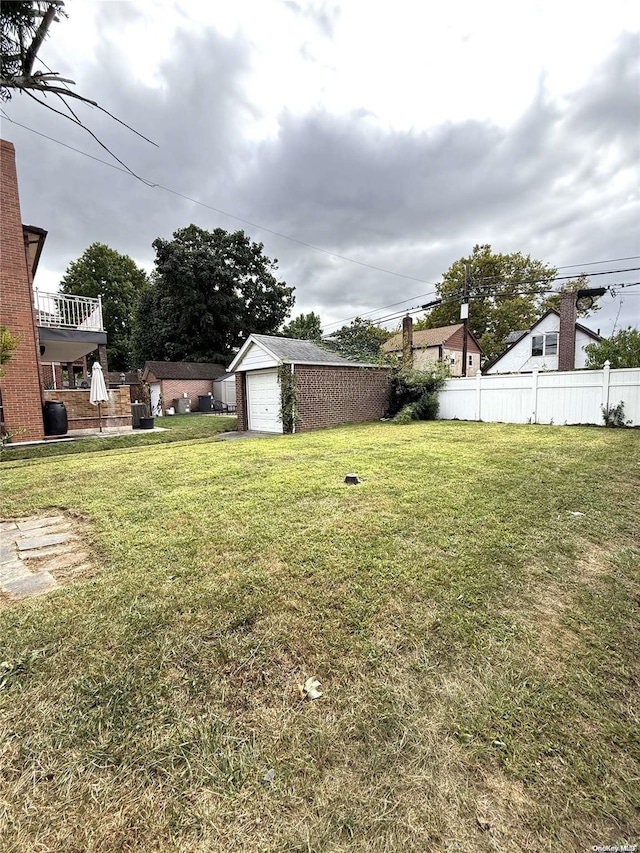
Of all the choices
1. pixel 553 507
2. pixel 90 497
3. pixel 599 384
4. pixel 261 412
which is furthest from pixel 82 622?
pixel 599 384

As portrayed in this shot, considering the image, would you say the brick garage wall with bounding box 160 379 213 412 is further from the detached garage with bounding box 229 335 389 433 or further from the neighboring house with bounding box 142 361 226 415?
the detached garage with bounding box 229 335 389 433

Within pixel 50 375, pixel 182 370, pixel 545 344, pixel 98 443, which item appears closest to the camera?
pixel 98 443

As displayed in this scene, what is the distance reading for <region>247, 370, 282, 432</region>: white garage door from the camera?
12.2 m

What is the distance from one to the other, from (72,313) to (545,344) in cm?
2527

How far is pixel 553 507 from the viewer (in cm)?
419

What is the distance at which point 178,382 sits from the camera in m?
27.6

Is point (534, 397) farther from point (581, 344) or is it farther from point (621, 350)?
point (581, 344)

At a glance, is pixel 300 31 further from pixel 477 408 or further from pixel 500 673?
pixel 477 408

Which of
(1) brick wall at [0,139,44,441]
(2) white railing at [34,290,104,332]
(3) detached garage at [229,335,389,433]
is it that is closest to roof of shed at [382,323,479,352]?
(3) detached garage at [229,335,389,433]

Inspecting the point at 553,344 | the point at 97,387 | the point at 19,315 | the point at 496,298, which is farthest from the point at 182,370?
the point at 496,298

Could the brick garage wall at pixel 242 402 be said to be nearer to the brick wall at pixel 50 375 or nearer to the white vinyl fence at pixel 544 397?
the white vinyl fence at pixel 544 397

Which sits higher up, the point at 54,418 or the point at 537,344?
the point at 537,344

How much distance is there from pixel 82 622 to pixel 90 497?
9.77 ft

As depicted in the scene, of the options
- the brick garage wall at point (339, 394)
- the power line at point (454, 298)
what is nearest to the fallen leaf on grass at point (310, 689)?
the brick garage wall at point (339, 394)
